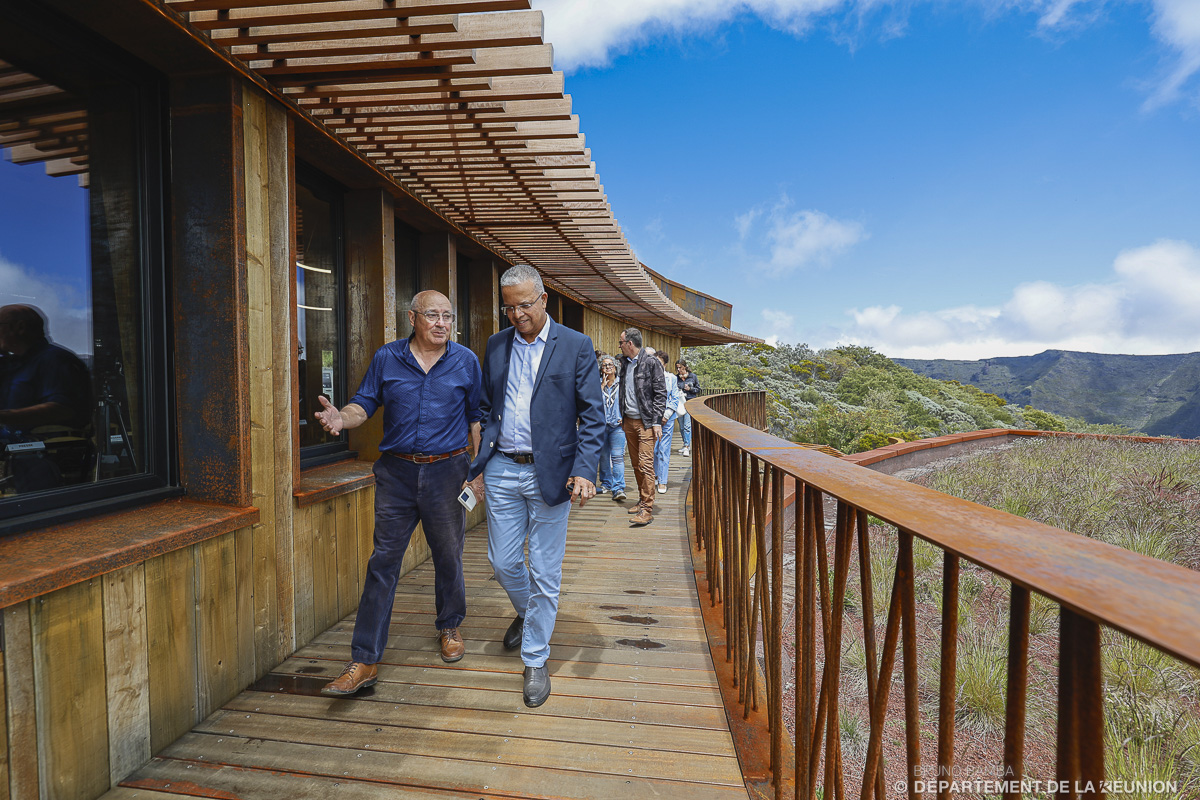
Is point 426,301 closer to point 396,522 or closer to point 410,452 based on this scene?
point 410,452

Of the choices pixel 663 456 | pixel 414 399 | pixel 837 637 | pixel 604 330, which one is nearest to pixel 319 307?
pixel 414 399

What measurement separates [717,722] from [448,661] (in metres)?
1.26

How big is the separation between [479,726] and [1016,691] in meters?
1.94

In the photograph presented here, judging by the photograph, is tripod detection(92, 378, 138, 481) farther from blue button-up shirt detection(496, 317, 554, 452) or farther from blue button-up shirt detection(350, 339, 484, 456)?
blue button-up shirt detection(496, 317, 554, 452)

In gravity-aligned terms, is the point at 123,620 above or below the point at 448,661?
above

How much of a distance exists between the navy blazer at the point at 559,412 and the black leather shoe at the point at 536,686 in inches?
28.4

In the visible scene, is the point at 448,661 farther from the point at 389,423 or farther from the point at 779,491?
the point at 779,491

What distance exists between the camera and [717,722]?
87.0 inches

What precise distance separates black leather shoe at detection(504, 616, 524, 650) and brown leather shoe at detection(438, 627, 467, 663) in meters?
0.21

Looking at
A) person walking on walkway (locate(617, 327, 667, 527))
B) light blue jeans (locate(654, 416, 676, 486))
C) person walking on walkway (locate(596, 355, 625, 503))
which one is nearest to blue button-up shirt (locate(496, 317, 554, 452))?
person walking on walkway (locate(617, 327, 667, 527))

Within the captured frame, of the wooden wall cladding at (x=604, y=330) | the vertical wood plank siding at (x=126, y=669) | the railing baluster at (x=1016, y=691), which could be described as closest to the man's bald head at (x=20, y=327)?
the vertical wood plank siding at (x=126, y=669)

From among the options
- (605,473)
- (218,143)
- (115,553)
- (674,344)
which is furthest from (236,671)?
(674,344)

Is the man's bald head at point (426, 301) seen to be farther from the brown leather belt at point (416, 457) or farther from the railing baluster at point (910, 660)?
the railing baluster at point (910, 660)

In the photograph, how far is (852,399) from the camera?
22.9 meters
